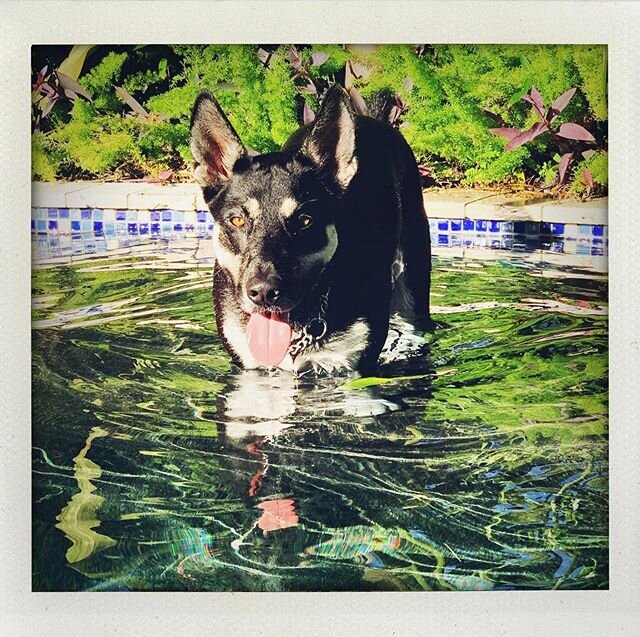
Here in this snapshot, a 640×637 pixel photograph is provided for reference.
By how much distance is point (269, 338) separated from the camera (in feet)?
8.28

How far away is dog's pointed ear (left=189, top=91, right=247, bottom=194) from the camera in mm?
2502

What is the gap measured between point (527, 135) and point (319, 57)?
0.62 m

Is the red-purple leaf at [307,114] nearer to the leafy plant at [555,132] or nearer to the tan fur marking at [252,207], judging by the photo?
the tan fur marking at [252,207]

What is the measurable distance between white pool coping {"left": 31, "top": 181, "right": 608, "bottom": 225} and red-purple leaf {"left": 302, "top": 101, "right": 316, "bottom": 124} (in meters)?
0.36

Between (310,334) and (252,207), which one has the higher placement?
(252,207)

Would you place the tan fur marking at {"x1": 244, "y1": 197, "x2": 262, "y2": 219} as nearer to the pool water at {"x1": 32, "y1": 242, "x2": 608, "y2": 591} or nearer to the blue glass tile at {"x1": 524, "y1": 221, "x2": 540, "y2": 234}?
the pool water at {"x1": 32, "y1": 242, "x2": 608, "y2": 591}

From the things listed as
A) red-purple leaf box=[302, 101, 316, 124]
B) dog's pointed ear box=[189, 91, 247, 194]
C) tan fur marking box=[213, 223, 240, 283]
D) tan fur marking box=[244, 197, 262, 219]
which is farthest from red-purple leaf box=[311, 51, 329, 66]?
tan fur marking box=[213, 223, 240, 283]

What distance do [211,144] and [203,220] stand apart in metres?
0.21

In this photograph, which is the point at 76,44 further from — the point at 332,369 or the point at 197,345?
the point at 332,369

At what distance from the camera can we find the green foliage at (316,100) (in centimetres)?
251

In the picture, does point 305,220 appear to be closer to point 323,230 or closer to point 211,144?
point 323,230

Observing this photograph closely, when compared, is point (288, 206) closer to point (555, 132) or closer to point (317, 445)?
point (317, 445)
